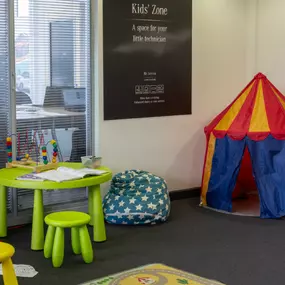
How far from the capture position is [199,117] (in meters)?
5.78

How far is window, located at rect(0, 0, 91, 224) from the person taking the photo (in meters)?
4.63

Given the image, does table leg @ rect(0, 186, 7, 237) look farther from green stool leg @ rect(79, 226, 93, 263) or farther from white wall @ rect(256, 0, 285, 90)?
white wall @ rect(256, 0, 285, 90)

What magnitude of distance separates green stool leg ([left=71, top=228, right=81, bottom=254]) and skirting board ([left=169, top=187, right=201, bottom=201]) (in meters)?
1.81

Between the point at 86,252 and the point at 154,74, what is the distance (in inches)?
84.4

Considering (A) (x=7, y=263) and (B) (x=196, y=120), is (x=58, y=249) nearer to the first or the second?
(A) (x=7, y=263)

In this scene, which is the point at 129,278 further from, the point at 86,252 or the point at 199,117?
the point at 199,117

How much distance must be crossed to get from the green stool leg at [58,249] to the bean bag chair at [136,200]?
102 cm

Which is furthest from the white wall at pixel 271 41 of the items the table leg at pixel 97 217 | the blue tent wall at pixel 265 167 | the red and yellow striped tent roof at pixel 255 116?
the table leg at pixel 97 217

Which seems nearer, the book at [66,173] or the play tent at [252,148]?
the book at [66,173]

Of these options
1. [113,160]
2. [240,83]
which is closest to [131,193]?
[113,160]

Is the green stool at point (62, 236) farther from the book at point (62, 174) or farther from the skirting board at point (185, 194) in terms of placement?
the skirting board at point (185, 194)

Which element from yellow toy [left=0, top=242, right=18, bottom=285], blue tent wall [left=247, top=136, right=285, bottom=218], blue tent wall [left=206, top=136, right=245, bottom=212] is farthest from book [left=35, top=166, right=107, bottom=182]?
blue tent wall [left=247, top=136, right=285, bottom=218]

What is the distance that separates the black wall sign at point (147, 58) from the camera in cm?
505

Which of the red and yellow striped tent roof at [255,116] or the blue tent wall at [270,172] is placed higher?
the red and yellow striped tent roof at [255,116]
